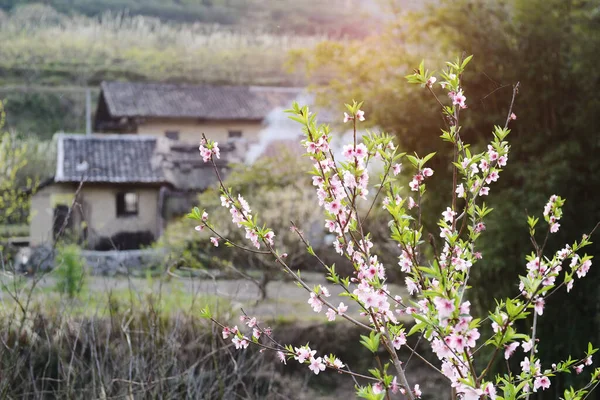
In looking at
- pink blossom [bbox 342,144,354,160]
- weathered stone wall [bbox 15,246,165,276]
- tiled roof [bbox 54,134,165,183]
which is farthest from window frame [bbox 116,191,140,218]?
pink blossom [bbox 342,144,354,160]

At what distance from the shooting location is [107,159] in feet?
40.5

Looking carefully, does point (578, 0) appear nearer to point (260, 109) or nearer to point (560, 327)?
point (560, 327)

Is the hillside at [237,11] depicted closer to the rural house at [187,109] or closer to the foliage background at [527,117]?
the rural house at [187,109]

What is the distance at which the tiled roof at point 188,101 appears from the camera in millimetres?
14320

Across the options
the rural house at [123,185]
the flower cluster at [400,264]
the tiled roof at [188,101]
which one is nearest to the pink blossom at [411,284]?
the flower cluster at [400,264]

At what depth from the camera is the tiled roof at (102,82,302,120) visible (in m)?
14.3

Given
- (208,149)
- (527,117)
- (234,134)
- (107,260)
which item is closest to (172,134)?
(234,134)

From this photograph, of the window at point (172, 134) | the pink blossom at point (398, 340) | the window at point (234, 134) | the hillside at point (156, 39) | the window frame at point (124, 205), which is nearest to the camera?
the pink blossom at point (398, 340)

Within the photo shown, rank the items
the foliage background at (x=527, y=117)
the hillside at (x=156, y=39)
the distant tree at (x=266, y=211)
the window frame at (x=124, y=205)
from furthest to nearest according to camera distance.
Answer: the hillside at (x=156, y=39) → the window frame at (x=124, y=205) → the distant tree at (x=266, y=211) → the foliage background at (x=527, y=117)

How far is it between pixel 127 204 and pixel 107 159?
82 cm

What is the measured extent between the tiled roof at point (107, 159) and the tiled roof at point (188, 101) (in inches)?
62.5

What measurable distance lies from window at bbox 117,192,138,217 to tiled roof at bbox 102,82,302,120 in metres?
2.34

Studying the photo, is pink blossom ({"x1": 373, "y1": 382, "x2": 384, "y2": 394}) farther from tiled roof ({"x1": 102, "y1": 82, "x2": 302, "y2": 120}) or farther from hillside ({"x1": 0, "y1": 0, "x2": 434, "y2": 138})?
hillside ({"x1": 0, "y1": 0, "x2": 434, "y2": 138})

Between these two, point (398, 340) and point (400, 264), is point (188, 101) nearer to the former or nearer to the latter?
point (398, 340)
